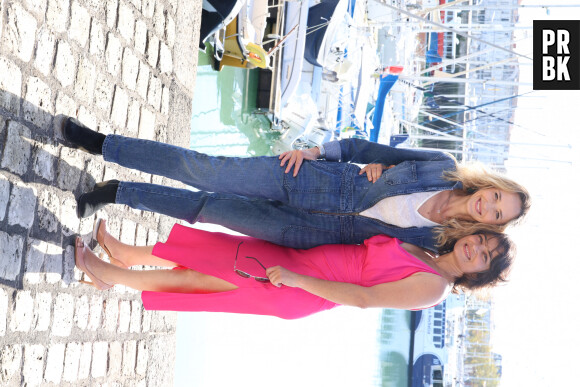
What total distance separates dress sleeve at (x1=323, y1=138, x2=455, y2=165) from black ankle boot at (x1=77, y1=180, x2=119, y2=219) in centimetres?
116

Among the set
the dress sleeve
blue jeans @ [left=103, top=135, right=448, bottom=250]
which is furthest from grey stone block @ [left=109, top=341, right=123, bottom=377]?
the dress sleeve

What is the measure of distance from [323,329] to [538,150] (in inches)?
270

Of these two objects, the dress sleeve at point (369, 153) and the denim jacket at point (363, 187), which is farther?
the dress sleeve at point (369, 153)

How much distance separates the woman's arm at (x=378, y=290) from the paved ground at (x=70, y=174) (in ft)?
3.68

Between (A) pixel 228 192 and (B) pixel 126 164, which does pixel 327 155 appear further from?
(B) pixel 126 164

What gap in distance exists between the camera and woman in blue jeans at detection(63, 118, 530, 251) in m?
2.64

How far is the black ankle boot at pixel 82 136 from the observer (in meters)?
2.85

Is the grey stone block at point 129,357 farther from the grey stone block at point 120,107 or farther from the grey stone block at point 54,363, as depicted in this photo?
the grey stone block at point 120,107

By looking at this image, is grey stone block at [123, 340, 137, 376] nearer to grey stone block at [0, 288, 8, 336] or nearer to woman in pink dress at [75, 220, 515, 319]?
woman in pink dress at [75, 220, 515, 319]

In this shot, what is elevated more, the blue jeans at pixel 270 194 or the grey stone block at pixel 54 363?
the blue jeans at pixel 270 194

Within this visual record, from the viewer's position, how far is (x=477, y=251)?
8.36 feet

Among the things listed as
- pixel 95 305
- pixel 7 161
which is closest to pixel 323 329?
pixel 95 305

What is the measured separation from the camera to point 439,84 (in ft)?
77.4

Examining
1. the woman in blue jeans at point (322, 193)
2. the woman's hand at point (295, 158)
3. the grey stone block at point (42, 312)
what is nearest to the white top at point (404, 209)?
the woman in blue jeans at point (322, 193)
